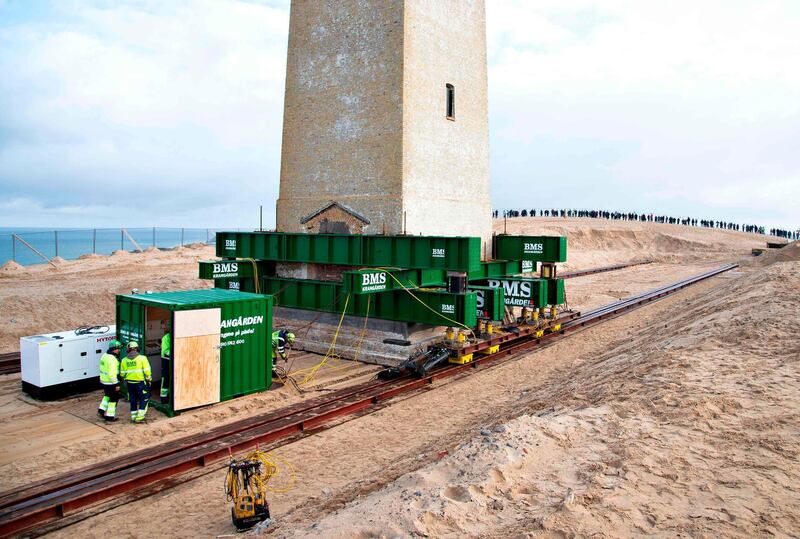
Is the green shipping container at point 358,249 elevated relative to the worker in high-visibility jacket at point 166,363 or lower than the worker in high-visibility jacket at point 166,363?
elevated

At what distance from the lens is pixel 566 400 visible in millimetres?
10156

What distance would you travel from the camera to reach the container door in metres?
11.5

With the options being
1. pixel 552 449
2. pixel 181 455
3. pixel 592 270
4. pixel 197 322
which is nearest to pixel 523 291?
pixel 197 322

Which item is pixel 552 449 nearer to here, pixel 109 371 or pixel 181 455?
pixel 181 455

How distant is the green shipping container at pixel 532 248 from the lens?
18656mm

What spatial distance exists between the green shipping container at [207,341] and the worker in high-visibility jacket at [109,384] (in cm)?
87

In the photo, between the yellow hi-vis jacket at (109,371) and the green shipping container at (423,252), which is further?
the green shipping container at (423,252)

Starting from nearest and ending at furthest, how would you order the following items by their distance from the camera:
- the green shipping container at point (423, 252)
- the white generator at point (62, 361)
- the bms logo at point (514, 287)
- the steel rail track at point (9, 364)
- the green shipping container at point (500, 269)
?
the white generator at point (62, 361) < the green shipping container at point (423, 252) < the steel rail track at point (9, 364) < the bms logo at point (514, 287) < the green shipping container at point (500, 269)

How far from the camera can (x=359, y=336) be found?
17.2 m

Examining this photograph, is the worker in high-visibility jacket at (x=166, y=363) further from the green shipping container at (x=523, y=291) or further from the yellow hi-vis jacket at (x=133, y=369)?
the green shipping container at (x=523, y=291)

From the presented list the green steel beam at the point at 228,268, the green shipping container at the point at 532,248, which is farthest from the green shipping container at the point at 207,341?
the green shipping container at the point at 532,248

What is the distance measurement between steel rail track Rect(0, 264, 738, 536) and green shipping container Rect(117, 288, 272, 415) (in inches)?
46.4

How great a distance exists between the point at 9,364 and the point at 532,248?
54.3 feet

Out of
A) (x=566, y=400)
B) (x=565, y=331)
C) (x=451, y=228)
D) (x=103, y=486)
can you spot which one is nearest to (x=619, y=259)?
(x=565, y=331)
